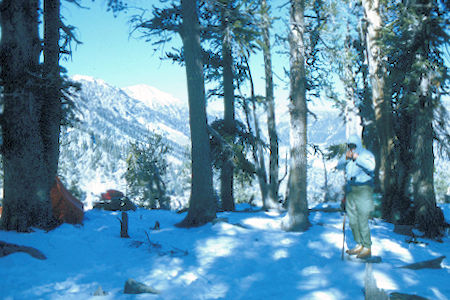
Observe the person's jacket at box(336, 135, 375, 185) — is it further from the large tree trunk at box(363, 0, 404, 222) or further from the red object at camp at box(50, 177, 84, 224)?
the red object at camp at box(50, 177, 84, 224)

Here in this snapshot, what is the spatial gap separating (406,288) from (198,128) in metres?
5.83

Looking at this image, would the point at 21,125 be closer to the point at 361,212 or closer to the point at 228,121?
the point at 361,212

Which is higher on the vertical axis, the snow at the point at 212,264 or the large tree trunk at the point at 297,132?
the large tree trunk at the point at 297,132

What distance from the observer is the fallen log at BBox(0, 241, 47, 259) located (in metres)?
4.55

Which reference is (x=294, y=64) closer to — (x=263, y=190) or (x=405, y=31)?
(x=405, y=31)

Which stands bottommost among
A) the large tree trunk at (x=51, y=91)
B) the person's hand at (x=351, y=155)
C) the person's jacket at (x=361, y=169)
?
the person's jacket at (x=361, y=169)

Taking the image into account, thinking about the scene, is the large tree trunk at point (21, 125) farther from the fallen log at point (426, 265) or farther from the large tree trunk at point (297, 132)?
the fallen log at point (426, 265)

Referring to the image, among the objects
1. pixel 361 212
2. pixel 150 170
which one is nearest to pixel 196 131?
pixel 361 212

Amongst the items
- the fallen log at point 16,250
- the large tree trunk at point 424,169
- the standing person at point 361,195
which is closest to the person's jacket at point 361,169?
the standing person at point 361,195

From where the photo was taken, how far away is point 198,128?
324 inches

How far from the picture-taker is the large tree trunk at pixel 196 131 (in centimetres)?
805

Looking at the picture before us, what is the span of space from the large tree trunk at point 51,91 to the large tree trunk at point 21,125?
0.32 meters

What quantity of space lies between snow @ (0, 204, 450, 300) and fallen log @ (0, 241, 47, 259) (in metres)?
0.14

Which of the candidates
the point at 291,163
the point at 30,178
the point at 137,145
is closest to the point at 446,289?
the point at 291,163
